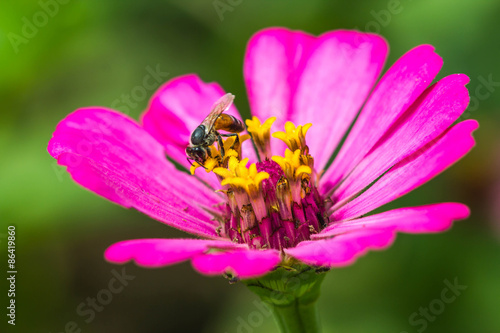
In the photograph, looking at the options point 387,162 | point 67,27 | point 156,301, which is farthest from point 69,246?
point 387,162

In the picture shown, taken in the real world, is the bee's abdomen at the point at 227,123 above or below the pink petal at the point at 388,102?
above

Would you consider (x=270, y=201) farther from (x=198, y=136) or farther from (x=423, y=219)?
(x=423, y=219)

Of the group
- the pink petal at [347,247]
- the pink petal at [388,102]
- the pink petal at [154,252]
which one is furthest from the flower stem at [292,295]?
the pink petal at [388,102]

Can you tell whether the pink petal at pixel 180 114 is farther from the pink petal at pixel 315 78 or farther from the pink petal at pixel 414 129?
the pink petal at pixel 414 129

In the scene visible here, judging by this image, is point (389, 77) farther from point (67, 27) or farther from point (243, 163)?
point (67, 27)

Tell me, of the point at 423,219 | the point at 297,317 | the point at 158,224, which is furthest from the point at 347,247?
the point at 158,224

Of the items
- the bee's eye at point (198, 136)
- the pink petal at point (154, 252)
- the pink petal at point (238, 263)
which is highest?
the bee's eye at point (198, 136)
